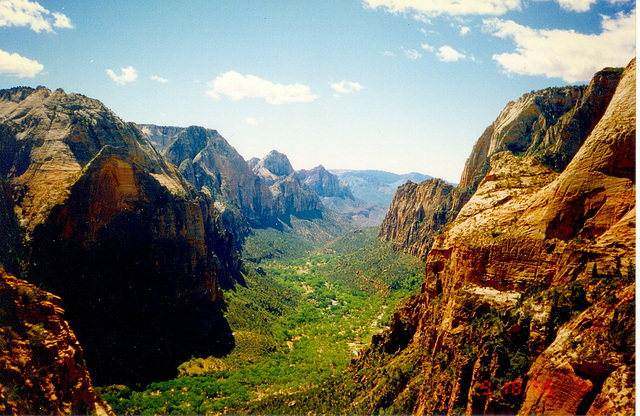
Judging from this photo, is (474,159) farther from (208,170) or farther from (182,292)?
(208,170)

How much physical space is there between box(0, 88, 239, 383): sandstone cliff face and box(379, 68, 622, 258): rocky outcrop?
227 ft

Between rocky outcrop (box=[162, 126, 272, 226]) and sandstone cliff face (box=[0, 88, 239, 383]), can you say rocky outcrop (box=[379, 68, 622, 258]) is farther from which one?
rocky outcrop (box=[162, 126, 272, 226])

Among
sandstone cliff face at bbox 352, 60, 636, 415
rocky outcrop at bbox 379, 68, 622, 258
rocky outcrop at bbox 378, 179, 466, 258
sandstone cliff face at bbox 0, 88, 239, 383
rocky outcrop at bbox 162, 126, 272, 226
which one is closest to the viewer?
sandstone cliff face at bbox 352, 60, 636, 415

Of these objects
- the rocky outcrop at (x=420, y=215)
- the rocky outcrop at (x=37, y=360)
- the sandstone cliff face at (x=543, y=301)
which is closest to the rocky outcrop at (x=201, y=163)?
the rocky outcrop at (x=420, y=215)

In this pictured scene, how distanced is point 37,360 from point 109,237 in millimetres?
45718

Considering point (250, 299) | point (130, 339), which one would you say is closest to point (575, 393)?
point (130, 339)

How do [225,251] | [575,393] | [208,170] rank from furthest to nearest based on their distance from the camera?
[208,170], [225,251], [575,393]

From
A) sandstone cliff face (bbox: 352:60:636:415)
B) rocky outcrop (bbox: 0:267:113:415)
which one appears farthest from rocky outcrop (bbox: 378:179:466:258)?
rocky outcrop (bbox: 0:267:113:415)

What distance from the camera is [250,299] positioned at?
90000 mm

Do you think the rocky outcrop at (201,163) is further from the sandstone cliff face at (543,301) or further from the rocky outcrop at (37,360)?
the sandstone cliff face at (543,301)

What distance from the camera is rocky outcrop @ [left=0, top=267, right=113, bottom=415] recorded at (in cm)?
1542

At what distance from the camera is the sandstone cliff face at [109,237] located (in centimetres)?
4953

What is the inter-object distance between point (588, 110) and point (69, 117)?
100809mm

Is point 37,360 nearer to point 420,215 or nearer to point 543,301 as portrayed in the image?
point 543,301
